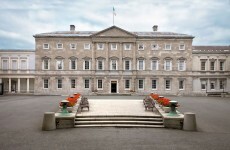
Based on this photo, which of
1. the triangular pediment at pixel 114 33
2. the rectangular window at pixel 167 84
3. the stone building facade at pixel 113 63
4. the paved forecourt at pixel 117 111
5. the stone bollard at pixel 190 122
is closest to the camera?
the stone bollard at pixel 190 122

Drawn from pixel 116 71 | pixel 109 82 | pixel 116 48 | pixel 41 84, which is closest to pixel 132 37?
pixel 116 48

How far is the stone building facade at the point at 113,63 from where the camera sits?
40.3 meters

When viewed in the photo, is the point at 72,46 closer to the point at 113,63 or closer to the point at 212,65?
the point at 113,63

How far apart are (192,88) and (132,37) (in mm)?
16888

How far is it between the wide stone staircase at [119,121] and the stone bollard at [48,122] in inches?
59.0

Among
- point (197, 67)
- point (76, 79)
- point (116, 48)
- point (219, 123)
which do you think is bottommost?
point (219, 123)

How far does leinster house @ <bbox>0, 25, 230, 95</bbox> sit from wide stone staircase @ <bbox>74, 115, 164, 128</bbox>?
26596mm

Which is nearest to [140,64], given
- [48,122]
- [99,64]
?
[99,64]

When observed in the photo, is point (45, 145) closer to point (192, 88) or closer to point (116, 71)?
point (116, 71)

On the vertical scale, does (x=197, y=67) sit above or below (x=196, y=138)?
above

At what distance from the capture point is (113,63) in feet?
134

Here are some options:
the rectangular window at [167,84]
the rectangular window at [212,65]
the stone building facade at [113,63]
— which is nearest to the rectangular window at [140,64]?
the stone building facade at [113,63]

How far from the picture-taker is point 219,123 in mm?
13438

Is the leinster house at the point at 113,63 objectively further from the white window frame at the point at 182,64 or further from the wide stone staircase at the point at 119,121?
the wide stone staircase at the point at 119,121
